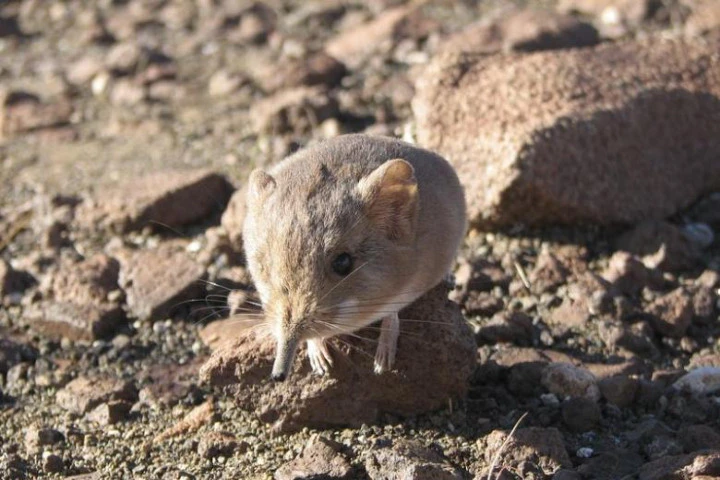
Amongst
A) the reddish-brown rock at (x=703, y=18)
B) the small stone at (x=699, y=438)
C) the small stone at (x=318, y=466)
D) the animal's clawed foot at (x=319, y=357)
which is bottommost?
the small stone at (x=699, y=438)

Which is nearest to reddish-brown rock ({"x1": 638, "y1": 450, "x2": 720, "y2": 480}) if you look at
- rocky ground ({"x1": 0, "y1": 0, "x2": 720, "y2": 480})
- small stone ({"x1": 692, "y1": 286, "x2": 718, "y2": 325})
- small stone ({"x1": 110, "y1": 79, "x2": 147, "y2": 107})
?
rocky ground ({"x1": 0, "y1": 0, "x2": 720, "y2": 480})

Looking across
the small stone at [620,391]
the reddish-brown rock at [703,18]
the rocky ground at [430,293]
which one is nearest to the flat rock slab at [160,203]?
the rocky ground at [430,293]

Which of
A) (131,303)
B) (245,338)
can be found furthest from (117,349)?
(245,338)

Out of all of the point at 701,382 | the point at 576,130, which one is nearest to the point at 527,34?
the point at 576,130

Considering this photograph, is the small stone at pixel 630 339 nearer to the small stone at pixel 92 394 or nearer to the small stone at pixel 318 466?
the small stone at pixel 318 466

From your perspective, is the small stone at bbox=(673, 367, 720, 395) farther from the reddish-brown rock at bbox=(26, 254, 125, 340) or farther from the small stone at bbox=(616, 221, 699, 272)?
the reddish-brown rock at bbox=(26, 254, 125, 340)

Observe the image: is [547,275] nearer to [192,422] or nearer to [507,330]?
[507,330]

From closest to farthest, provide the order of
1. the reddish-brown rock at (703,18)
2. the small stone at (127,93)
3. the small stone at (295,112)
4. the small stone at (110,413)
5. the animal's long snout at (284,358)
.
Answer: the animal's long snout at (284,358) < the small stone at (110,413) < the small stone at (295,112) < the reddish-brown rock at (703,18) < the small stone at (127,93)
